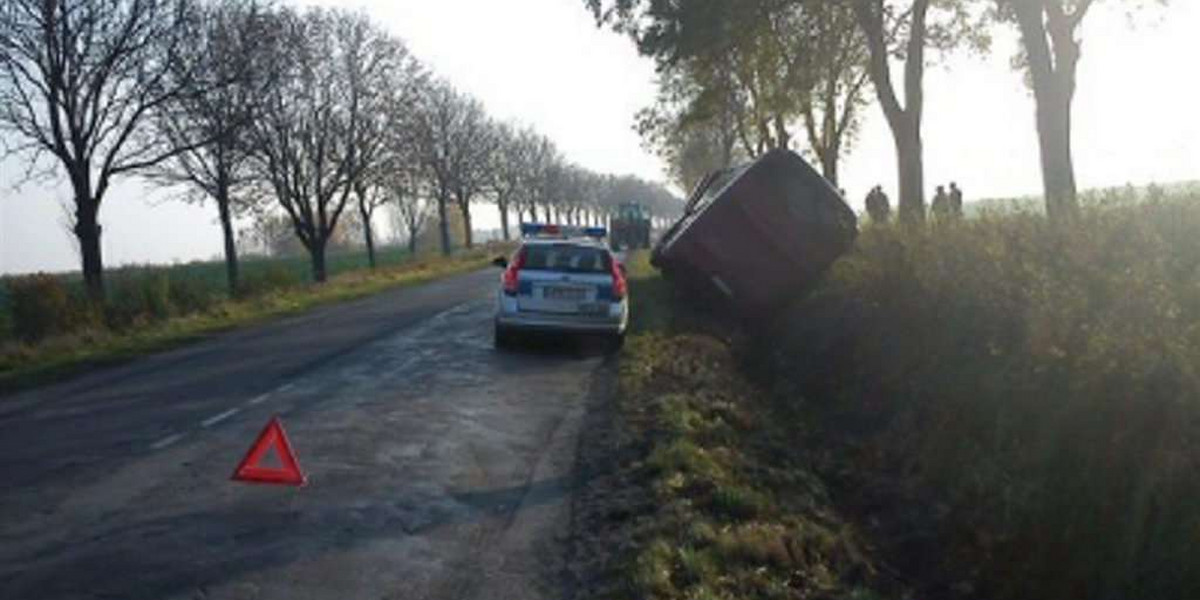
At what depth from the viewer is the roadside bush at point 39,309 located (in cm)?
2336

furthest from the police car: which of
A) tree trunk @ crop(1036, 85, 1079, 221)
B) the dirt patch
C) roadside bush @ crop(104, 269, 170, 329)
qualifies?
roadside bush @ crop(104, 269, 170, 329)

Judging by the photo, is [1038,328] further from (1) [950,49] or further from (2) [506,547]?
(1) [950,49]

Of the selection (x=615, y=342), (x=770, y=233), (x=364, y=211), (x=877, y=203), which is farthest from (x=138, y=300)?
(x=364, y=211)

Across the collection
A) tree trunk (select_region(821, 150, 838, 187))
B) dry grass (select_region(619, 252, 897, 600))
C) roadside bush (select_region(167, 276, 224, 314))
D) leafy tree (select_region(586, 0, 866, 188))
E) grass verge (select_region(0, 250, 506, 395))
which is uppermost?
leafy tree (select_region(586, 0, 866, 188))

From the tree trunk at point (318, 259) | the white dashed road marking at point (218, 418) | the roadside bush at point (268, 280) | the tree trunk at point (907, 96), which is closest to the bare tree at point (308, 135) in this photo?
the tree trunk at point (318, 259)

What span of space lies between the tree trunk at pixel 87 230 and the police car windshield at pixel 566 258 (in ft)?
58.3

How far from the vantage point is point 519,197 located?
103688mm

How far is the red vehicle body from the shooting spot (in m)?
18.6

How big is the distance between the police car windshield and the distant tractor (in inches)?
2300

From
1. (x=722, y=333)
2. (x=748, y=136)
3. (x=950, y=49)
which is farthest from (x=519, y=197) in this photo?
(x=722, y=333)

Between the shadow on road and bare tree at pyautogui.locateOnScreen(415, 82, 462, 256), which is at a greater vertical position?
bare tree at pyautogui.locateOnScreen(415, 82, 462, 256)

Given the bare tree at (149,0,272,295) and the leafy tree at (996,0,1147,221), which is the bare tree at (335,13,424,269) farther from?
the leafy tree at (996,0,1147,221)

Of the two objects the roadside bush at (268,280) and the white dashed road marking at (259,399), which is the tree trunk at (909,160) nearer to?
the white dashed road marking at (259,399)

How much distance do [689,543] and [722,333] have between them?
42.3ft
